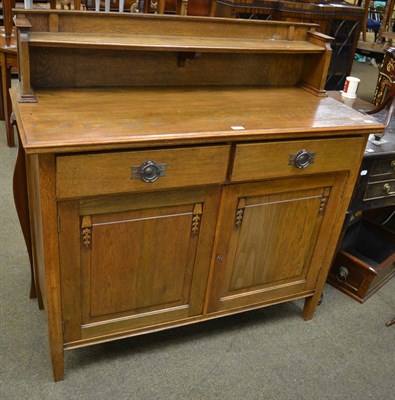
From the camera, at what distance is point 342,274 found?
210cm

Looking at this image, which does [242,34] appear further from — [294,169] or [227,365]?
[227,365]

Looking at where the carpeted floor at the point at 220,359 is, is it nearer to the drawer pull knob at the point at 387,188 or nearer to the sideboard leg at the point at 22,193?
the sideboard leg at the point at 22,193

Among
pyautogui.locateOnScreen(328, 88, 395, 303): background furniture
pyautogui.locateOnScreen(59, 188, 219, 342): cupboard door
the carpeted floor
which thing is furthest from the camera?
pyautogui.locateOnScreen(328, 88, 395, 303): background furniture

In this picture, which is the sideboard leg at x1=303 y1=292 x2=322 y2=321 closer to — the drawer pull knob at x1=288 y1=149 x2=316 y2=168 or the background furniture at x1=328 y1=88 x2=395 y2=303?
the background furniture at x1=328 y1=88 x2=395 y2=303

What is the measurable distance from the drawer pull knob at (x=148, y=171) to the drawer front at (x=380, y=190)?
903 millimetres

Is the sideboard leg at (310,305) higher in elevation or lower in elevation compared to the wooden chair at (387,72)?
lower

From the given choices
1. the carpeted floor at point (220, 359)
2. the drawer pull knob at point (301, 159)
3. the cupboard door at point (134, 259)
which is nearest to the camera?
the cupboard door at point (134, 259)

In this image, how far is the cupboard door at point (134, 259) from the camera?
1.32m

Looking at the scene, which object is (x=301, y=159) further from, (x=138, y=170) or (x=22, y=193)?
(x=22, y=193)

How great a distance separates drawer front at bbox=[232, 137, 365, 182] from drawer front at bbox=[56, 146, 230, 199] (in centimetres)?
6

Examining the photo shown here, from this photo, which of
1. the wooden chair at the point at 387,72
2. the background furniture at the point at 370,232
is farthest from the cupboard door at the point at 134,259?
the wooden chair at the point at 387,72

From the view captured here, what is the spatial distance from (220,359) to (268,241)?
1.49 feet

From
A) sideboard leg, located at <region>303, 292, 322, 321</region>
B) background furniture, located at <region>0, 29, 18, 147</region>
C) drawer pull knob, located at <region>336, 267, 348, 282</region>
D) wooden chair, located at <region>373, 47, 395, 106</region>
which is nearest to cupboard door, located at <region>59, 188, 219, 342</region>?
sideboard leg, located at <region>303, 292, 322, 321</region>

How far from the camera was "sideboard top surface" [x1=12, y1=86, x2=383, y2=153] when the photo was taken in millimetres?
1187
